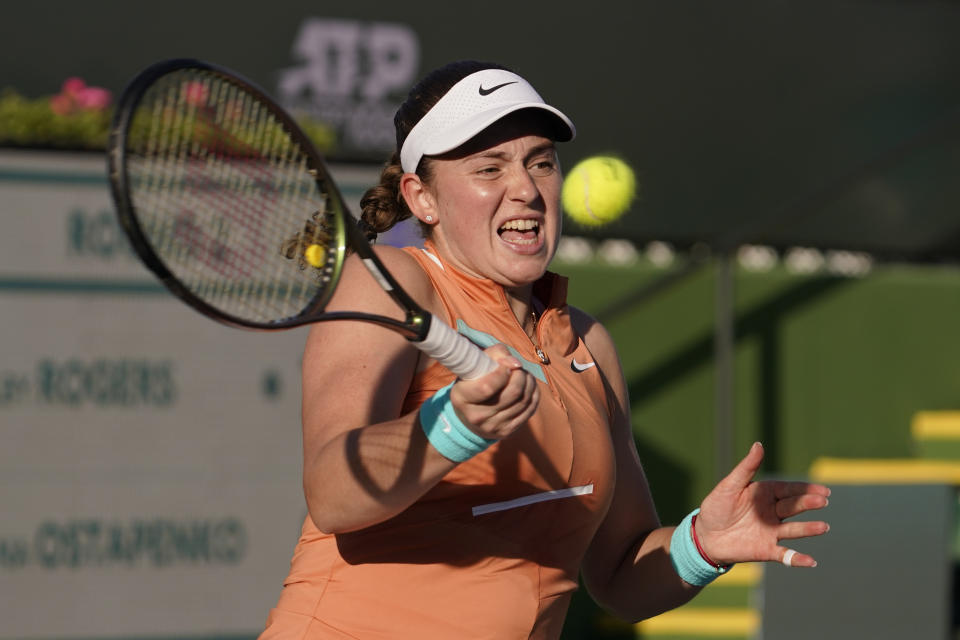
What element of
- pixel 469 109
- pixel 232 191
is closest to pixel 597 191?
pixel 469 109

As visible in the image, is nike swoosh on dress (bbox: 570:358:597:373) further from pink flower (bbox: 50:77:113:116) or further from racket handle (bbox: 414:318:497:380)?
pink flower (bbox: 50:77:113:116)

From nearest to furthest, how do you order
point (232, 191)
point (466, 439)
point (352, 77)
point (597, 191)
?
point (466, 439)
point (232, 191)
point (597, 191)
point (352, 77)

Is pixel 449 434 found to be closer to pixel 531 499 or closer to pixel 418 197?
pixel 531 499

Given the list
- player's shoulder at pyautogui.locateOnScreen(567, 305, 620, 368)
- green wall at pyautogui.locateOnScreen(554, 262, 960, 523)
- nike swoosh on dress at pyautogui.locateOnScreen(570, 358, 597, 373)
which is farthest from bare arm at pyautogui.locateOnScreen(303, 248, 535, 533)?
green wall at pyautogui.locateOnScreen(554, 262, 960, 523)

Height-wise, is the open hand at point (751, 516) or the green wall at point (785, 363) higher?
the green wall at point (785, 363)

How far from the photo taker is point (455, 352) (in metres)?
2.02

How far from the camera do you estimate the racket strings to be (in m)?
2.18

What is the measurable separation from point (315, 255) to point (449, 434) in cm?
41

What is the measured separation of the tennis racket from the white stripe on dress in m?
0.30

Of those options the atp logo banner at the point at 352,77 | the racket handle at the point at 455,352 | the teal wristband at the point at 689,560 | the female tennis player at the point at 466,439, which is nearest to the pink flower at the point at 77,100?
the atp logo banner at the point at 352,77

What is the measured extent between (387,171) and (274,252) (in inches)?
10.2

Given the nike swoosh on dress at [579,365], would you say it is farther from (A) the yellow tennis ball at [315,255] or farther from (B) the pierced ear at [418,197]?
(A) the yellow tennis ball at [315,255]

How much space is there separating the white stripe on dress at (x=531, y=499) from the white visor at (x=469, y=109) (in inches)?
22.9

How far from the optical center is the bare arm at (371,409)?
1949 mm
